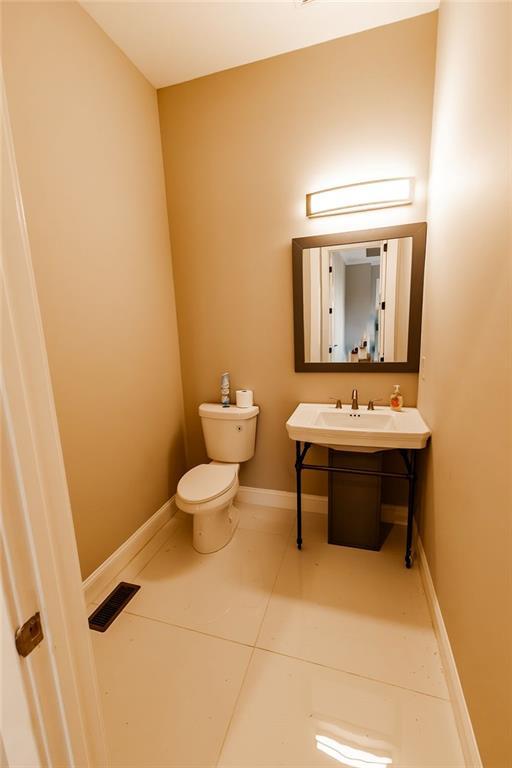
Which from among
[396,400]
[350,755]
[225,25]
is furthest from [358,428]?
[225,25]

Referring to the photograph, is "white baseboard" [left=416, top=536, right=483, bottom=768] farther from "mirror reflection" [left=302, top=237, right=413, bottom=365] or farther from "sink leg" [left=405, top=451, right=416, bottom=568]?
"mirror reflection" [left=302, top=237, right=413, bottom=365]

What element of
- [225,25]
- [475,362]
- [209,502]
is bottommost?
[209,502]

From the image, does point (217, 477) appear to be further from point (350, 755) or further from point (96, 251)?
point (96, 251)

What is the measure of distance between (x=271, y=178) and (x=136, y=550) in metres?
2.30

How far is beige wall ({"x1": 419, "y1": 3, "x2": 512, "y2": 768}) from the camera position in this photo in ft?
2.73

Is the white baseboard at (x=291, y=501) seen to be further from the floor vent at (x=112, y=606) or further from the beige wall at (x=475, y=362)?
the floor vent at (x=112, y=606)

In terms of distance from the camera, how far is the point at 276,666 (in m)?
1.29

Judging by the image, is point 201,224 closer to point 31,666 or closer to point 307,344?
point 307,344

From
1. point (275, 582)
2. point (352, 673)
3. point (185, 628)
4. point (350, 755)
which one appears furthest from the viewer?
point (275, 582)

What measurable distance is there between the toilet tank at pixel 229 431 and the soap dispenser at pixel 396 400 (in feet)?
2.70

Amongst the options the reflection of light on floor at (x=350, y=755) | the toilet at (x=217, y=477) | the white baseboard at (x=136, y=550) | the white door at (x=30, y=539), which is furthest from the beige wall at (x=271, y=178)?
the white door at (x=30, y=539)

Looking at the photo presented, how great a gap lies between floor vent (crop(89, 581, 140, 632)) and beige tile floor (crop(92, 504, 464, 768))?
0.12 ft

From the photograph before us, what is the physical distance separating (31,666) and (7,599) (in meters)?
0.11

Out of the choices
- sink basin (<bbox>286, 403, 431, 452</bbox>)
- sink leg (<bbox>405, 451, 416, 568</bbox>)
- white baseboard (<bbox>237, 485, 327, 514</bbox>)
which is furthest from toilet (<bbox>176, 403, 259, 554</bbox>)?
sink leg (<bbox>405, 451, 416, 568</bbox>)
